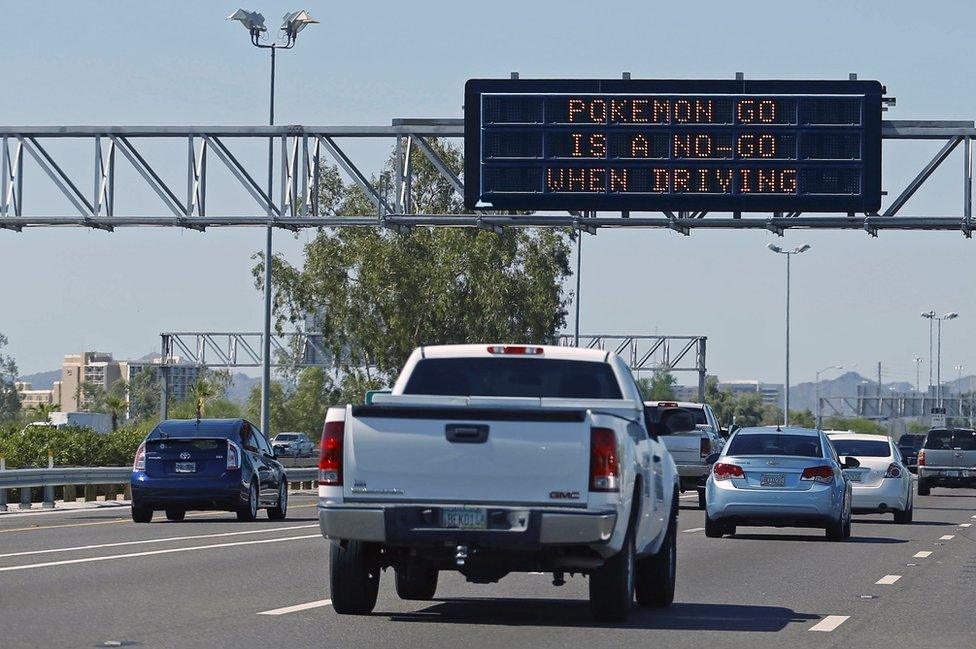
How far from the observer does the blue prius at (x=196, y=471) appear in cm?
2908

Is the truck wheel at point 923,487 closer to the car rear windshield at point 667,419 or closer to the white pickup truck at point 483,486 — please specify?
the car rear windshield at point 667,419

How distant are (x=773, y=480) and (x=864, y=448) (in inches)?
299

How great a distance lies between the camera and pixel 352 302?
80.8m

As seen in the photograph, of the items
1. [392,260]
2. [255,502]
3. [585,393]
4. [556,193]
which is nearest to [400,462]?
[585,393]

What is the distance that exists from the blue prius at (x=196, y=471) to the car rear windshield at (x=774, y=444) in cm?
733

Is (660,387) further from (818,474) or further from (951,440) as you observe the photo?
(818,474)

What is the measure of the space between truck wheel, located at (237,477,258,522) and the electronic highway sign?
8.15 meters

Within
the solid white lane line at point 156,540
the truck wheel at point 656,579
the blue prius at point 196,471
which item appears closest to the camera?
the truck wheel at point 656,579

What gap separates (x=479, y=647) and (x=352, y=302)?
68261mm

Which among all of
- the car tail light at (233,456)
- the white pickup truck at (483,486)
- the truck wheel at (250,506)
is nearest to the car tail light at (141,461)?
the car tail light at (233,456)

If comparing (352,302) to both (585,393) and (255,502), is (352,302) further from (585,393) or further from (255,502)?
(585,393)

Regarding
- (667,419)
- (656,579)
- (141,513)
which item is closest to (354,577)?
(656,579)

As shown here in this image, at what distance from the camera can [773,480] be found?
2641 centimetres

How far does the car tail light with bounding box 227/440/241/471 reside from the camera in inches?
1156
